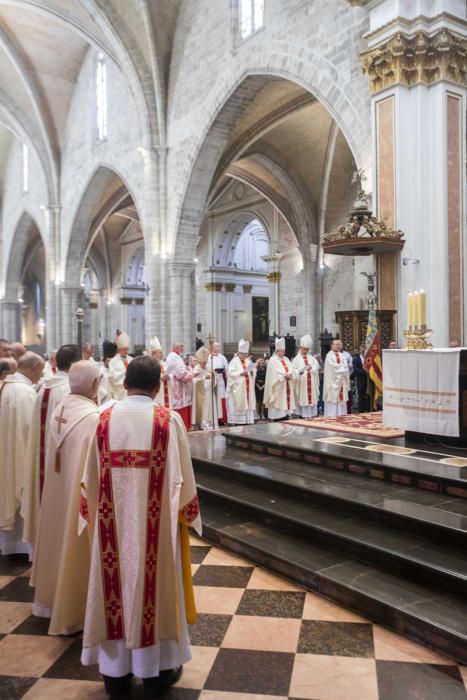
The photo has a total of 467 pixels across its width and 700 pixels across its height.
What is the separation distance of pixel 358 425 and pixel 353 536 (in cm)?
305

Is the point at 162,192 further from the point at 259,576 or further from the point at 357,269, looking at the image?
the point at 259,576

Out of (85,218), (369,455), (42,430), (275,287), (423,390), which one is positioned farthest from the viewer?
(275,287)

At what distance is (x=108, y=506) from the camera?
257 centimetres

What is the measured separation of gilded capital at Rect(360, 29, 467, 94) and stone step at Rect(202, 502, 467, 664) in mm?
6872

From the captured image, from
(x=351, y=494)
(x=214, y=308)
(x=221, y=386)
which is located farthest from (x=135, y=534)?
(x=214, y=308)

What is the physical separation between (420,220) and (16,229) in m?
23.2

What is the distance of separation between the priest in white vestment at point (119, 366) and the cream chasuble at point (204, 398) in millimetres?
1215

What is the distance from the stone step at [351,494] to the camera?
374cm

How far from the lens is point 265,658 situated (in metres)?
2.87

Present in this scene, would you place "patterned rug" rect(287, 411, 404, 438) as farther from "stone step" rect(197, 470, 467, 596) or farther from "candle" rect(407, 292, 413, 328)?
"stone step" rect(197, 470, 467, 596)

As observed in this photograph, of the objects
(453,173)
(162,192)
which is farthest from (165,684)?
(162,192)

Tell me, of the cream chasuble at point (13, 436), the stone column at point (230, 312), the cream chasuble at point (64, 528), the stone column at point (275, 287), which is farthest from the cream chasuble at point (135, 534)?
the stone column at point (230, 312)

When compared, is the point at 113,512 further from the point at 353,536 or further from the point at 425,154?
the point at 425,154

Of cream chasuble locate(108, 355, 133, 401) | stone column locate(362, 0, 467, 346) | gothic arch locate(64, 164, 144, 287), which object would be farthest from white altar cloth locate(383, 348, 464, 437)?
gothic arch locate(64, 164, 144, 287)
